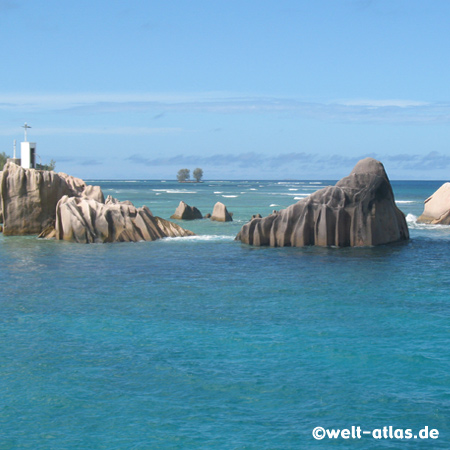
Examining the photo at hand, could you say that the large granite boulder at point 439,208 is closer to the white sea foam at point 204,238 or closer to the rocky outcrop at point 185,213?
the white sea foam at point 204,238

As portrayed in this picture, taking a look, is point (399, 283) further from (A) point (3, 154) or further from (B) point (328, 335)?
(A) point (3, 154)

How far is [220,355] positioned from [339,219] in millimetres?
24261

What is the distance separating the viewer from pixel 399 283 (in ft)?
94.8

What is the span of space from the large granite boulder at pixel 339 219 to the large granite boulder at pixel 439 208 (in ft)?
56.6

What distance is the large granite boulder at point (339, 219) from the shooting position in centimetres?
4059

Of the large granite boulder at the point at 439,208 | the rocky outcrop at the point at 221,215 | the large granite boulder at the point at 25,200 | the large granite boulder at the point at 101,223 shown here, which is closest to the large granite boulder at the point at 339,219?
the large granite boulder at the point at 101,223

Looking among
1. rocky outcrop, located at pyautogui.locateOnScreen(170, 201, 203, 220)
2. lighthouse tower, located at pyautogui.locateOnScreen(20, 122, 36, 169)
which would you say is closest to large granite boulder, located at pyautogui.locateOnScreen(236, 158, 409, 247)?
rocky outcrop, located at pyautogui.locateOnScreen(170, 201, 203, 220)

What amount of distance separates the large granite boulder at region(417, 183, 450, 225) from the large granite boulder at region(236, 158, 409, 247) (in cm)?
1724

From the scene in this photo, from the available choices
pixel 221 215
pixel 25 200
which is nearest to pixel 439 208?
pixel 221 215

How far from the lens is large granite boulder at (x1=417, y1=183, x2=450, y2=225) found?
187ft

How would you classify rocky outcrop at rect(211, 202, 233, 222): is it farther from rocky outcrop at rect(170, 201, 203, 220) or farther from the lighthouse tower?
the lighthouse tower

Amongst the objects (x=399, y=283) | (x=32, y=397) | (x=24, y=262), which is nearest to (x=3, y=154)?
(x=24, y=262)

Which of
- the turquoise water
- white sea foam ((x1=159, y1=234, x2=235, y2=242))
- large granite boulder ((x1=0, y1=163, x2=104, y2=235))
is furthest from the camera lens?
large granite boulder ((x1=0, y1=163, x2=104, y2=235))

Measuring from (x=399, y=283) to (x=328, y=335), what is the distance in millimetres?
10339
